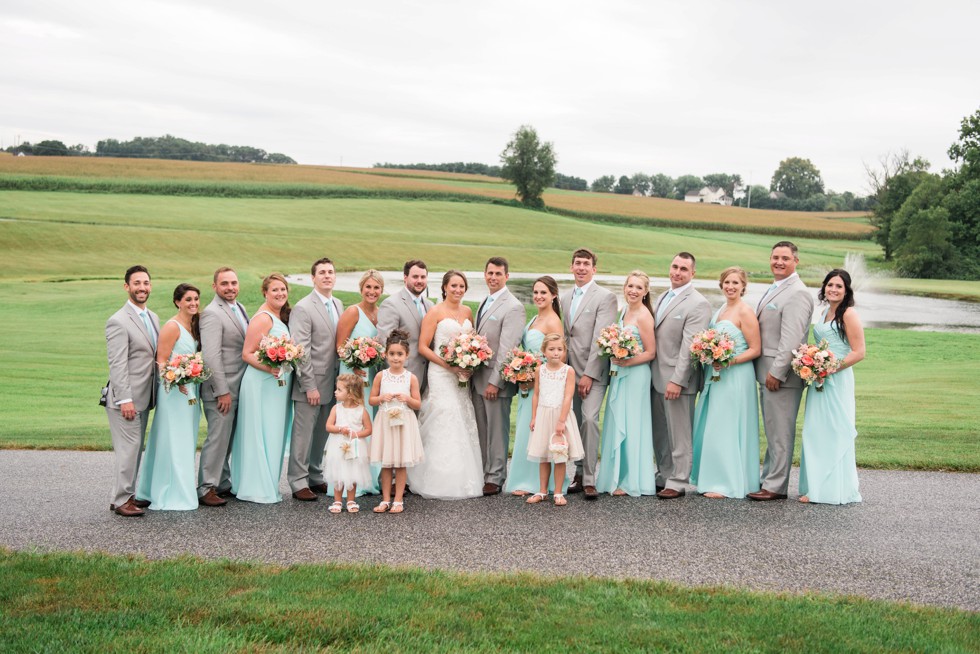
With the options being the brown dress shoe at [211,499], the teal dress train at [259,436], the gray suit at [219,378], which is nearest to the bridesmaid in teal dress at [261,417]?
the teal dress train at [259,436]

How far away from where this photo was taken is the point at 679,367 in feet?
29.1

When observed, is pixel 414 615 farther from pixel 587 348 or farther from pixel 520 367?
pixel 587 348

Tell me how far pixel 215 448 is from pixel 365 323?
6.59 feet

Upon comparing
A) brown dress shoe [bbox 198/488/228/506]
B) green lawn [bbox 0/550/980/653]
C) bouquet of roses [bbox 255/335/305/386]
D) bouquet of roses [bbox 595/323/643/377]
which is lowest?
brown dress shoe [bbox 198/488/228/506]

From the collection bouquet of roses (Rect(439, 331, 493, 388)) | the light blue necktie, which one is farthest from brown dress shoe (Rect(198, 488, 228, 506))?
the light blue necktie

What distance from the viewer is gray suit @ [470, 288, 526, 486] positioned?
9141 millimetres

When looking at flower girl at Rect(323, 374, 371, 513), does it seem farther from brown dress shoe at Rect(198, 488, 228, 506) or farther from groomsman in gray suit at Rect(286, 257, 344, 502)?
brown dress shoe at Rect(198, 488, 228, 506)

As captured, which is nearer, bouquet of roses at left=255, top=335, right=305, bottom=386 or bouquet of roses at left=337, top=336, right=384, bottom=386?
bouquet of roses at left=255, top=335, right=305, bottom=386

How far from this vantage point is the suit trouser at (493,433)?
9195 mm

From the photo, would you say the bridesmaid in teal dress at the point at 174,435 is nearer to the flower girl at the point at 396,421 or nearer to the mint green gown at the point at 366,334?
the mint green gown at the point at 366,334

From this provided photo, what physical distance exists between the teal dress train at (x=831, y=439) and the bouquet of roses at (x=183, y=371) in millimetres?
6155

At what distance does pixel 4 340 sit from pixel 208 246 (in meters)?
26.3

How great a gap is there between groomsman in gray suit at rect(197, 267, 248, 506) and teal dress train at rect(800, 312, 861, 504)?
19.5 ft

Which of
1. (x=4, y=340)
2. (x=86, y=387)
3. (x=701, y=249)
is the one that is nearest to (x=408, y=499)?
(x=86, y=387)
